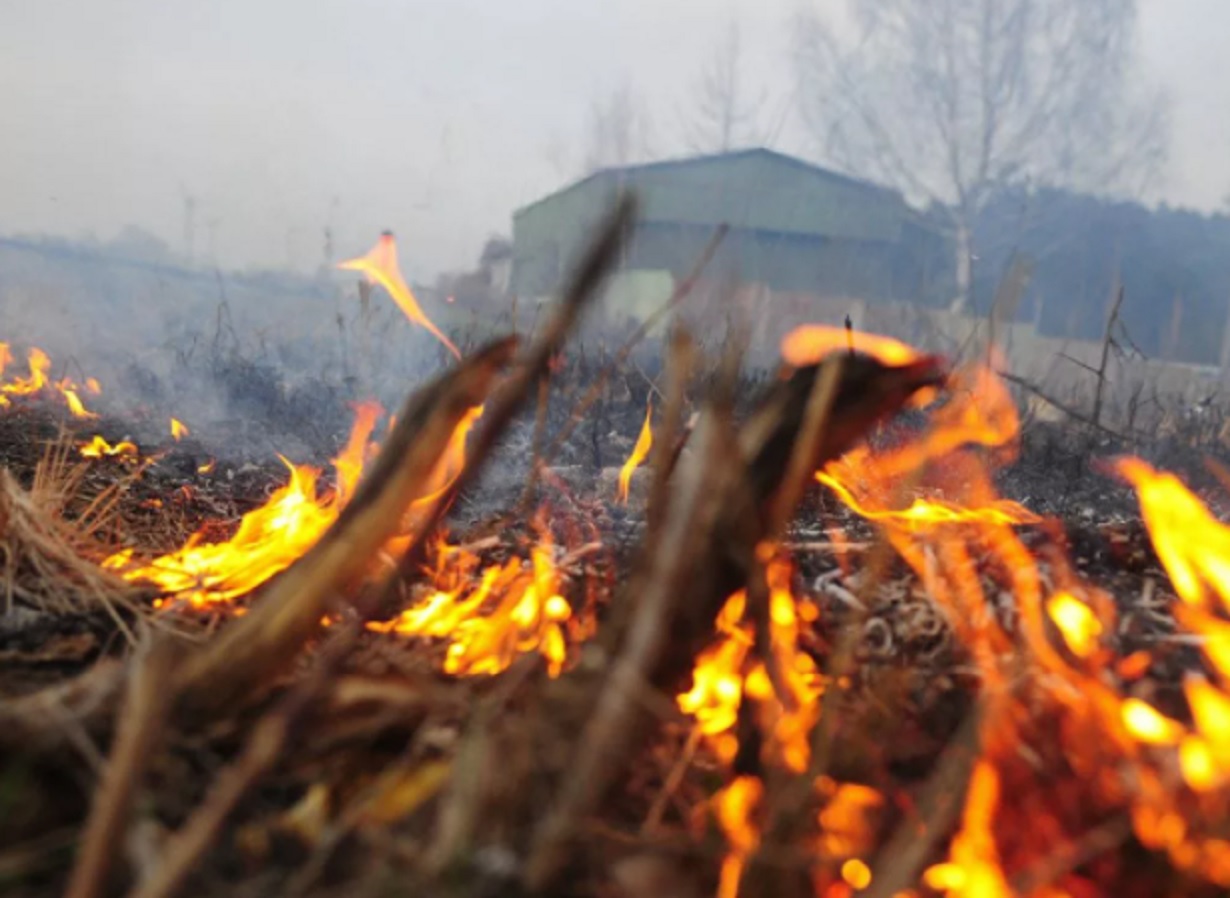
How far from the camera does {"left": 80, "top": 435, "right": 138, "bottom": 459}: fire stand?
5051 mm

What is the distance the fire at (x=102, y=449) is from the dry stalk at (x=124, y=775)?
422 centimetres

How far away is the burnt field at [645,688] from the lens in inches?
55.1

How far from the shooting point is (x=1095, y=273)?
25297 millimetres

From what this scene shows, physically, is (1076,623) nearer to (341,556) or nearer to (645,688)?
(645,688)

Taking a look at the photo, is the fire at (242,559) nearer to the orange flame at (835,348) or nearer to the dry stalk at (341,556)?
the dry stalk at (341,556)

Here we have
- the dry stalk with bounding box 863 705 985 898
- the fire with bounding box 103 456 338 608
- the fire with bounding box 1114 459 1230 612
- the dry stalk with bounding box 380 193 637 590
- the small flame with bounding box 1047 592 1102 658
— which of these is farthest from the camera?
the fire with bounding box 103 456 338 608

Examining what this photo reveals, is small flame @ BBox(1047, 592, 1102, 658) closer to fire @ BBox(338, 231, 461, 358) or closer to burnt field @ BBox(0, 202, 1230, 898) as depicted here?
burnt field @ BBox(0, 202, 1230, 898)

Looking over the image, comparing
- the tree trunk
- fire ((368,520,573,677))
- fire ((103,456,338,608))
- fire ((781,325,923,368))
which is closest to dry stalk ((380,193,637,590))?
fire ((368,520,573,677))

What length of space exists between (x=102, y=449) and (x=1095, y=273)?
26075 millimetres

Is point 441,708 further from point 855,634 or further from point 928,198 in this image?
point 928,198

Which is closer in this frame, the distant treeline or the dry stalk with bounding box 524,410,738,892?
the dry stalk with bounding box 524,410,738,892

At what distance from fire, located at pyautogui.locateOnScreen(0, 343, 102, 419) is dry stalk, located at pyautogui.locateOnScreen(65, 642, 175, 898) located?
607 cm

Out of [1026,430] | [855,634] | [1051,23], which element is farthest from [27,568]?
[1051,23]

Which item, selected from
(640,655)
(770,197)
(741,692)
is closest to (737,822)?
(741,692)
